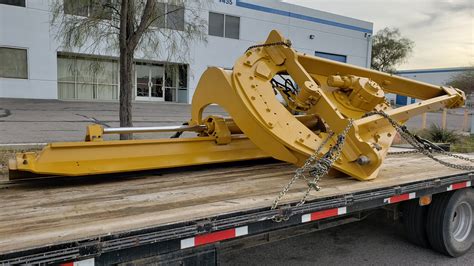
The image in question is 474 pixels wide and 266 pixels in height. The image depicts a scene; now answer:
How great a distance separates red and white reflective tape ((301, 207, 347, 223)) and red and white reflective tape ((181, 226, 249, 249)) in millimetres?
499

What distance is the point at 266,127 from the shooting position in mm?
3807

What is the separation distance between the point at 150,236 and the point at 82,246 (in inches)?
13.4

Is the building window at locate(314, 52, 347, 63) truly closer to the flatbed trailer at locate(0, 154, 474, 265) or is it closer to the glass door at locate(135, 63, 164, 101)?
the glass door at locate(135, 63, 164, 101)

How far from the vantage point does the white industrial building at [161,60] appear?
2031 cm

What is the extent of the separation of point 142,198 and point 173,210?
1.50ft

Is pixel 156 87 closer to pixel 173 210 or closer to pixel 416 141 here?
pixel 416 141

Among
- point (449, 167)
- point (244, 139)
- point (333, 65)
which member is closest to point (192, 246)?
point (244, 139)

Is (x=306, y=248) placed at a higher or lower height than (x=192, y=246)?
lower

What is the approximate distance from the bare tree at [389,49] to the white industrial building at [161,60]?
634 inches

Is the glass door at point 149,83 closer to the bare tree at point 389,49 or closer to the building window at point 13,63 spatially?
the building window at point 13,63

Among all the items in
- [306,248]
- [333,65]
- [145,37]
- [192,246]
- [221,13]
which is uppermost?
[221,13]

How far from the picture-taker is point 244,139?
4625 mm

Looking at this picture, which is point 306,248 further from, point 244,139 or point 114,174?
point 114,174

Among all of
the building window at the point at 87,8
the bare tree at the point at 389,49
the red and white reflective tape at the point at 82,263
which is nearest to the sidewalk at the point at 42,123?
the building window at the point at 87,8
